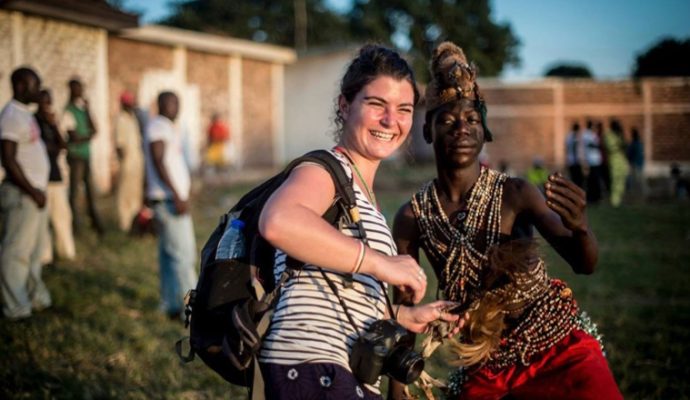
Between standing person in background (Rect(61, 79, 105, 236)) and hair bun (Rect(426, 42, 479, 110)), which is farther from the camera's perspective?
standing person in background (Rect(61, 79, 105, 236))

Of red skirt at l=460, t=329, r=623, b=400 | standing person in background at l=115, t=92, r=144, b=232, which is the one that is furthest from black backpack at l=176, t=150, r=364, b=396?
standing person in background at l=115, t=92, r=144, b=232

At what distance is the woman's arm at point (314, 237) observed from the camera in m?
1.86

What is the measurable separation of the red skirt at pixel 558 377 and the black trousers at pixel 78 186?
8.16 meters

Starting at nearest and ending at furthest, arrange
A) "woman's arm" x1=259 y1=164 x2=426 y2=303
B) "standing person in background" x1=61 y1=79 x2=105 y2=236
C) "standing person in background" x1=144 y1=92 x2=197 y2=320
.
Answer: "woman's arm" x1=259 y1=164 x2=426 y2=303 < "standing person in background" x1=144 y1=92 x2=197 y2=320 < "standing person in background" x1=61 y1=79 x2=105 y2=236

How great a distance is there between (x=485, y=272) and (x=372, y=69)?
932 millimetres

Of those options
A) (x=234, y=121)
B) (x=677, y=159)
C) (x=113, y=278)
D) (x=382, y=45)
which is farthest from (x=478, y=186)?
(x=677, y=159)

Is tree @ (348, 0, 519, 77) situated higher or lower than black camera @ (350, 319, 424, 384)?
higher

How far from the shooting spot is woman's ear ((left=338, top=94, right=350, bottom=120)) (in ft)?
7.62

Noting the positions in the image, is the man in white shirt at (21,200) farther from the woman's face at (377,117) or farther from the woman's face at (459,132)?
the woman's face at (377,117)

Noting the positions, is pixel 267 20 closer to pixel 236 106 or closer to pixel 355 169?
pixel 236 106

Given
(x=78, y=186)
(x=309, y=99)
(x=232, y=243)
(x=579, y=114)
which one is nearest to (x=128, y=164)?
(x=78, y=186)

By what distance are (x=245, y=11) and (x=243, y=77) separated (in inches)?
1101

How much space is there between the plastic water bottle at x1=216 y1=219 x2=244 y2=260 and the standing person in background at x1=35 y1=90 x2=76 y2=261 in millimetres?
5316

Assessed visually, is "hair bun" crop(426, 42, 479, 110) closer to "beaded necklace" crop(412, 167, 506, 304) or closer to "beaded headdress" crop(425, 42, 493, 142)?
"beaded headdress" crop(425, 42, 493, 142)
